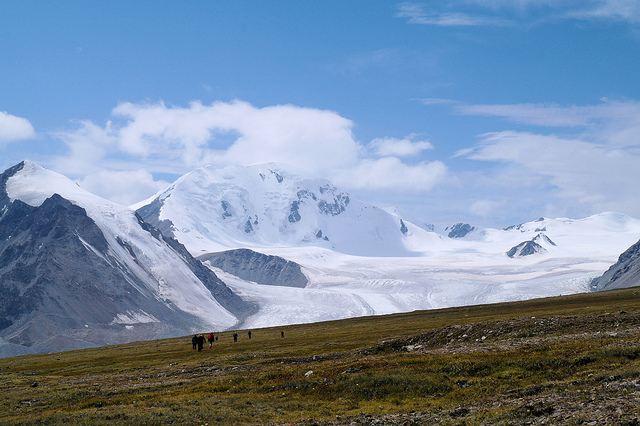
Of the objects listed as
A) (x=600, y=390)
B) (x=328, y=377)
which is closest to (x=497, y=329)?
(x=328, y=377)

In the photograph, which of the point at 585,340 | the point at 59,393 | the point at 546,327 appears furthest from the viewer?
the point at 546,327

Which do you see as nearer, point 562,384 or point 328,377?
point 562,384

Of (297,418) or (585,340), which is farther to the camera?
(585,340)

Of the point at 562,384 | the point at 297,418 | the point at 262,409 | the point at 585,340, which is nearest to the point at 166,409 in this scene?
the point at 262,409

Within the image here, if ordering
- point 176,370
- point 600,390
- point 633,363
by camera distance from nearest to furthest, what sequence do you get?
point 600,390
point 633,363
point 176,370

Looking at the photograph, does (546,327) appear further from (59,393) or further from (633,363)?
(59,393)


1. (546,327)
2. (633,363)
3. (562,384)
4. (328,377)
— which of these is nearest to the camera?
(562,384)

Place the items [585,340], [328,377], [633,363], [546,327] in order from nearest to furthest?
[633,363] → [328,377] → [585,340] → [546,327]

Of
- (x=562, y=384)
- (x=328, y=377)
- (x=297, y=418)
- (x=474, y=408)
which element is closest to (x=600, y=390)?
(x=562, y=384)

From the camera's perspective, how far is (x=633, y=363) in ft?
87.7

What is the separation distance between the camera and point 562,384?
24.9 metres

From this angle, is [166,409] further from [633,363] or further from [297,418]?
[633,363]

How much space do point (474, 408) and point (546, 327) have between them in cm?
2529

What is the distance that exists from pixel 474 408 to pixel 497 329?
82.3 ft
